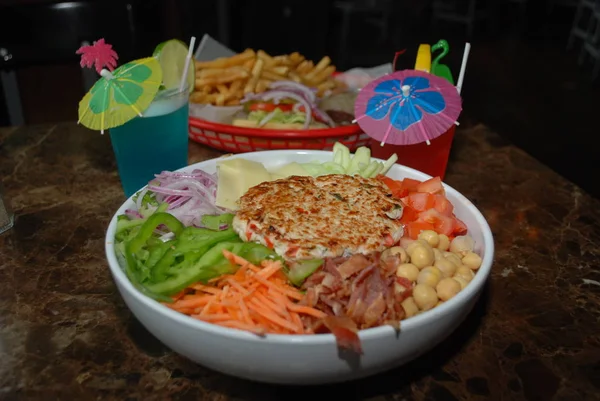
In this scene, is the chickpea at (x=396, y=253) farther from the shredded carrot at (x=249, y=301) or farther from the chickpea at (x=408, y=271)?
the shredded carrot at (x=249, y=301)

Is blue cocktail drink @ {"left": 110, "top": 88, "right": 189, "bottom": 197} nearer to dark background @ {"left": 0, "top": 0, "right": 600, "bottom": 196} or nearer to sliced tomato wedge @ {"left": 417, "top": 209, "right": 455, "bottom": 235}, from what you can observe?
sliced tomato wedge @ {"left": 417, "top": 209, "right": 455, "bottom": 235}

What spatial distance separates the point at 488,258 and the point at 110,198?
1307 mm

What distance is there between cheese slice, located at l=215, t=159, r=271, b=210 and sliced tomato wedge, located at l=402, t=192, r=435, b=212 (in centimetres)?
41

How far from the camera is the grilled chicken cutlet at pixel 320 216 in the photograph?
134 centimetres

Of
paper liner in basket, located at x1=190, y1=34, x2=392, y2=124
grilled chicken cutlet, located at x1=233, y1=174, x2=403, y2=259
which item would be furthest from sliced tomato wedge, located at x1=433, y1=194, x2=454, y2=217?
paper liner in basket, located at x1=190, y1=34, x2=392, y2=124

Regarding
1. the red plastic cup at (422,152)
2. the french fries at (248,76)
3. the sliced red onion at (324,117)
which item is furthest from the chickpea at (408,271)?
the french fries at (248,76)

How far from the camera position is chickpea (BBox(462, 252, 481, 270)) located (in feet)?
4.55

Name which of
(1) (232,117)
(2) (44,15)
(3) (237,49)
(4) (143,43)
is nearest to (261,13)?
(3) (237,49)

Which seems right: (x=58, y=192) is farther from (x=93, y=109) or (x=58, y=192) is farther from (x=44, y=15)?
(x=44, y=15)

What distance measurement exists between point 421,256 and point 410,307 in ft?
0.50

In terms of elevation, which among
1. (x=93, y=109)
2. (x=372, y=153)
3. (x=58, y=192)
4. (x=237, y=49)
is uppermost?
(x=93, y=109)

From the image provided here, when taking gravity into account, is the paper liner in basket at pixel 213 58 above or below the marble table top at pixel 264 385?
above

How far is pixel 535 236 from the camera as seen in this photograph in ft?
6.03

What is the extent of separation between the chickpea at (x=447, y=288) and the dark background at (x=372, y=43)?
146 cm
